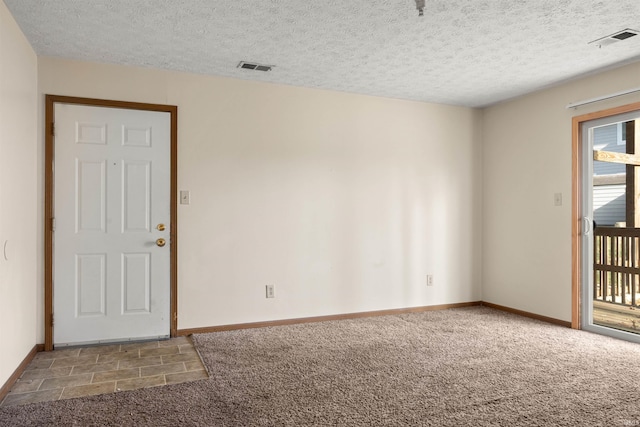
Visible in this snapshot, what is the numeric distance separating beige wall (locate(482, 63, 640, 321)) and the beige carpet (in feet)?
2.23

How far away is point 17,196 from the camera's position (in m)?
2.89

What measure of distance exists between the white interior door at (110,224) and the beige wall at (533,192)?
357cm

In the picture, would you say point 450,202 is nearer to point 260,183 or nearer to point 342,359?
point 260,183

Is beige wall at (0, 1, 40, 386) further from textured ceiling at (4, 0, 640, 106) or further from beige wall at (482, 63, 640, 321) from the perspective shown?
beige wall at (482, 63, 640, 321)

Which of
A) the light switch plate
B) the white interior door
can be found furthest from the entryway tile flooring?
the light switch plate

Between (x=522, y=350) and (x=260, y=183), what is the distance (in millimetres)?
2669

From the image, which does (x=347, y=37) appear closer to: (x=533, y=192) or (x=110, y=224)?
(x=110, y=224)

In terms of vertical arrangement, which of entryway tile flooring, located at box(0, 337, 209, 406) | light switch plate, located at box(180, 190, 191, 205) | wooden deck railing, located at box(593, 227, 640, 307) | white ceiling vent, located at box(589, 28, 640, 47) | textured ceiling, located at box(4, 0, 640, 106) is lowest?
entryway tile flooring, located at box(0, 337, 209, 406)

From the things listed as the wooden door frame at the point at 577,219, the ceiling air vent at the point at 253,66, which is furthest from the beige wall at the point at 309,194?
the wooden door frame at the point at 577,219

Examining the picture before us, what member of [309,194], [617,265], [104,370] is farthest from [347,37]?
[617,265]

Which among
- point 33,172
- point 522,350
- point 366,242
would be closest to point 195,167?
point 33,172

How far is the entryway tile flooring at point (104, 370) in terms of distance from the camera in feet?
8.70

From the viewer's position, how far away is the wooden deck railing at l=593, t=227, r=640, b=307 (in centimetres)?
380

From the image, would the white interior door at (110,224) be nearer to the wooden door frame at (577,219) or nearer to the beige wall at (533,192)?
the beige wall at (533,192)
